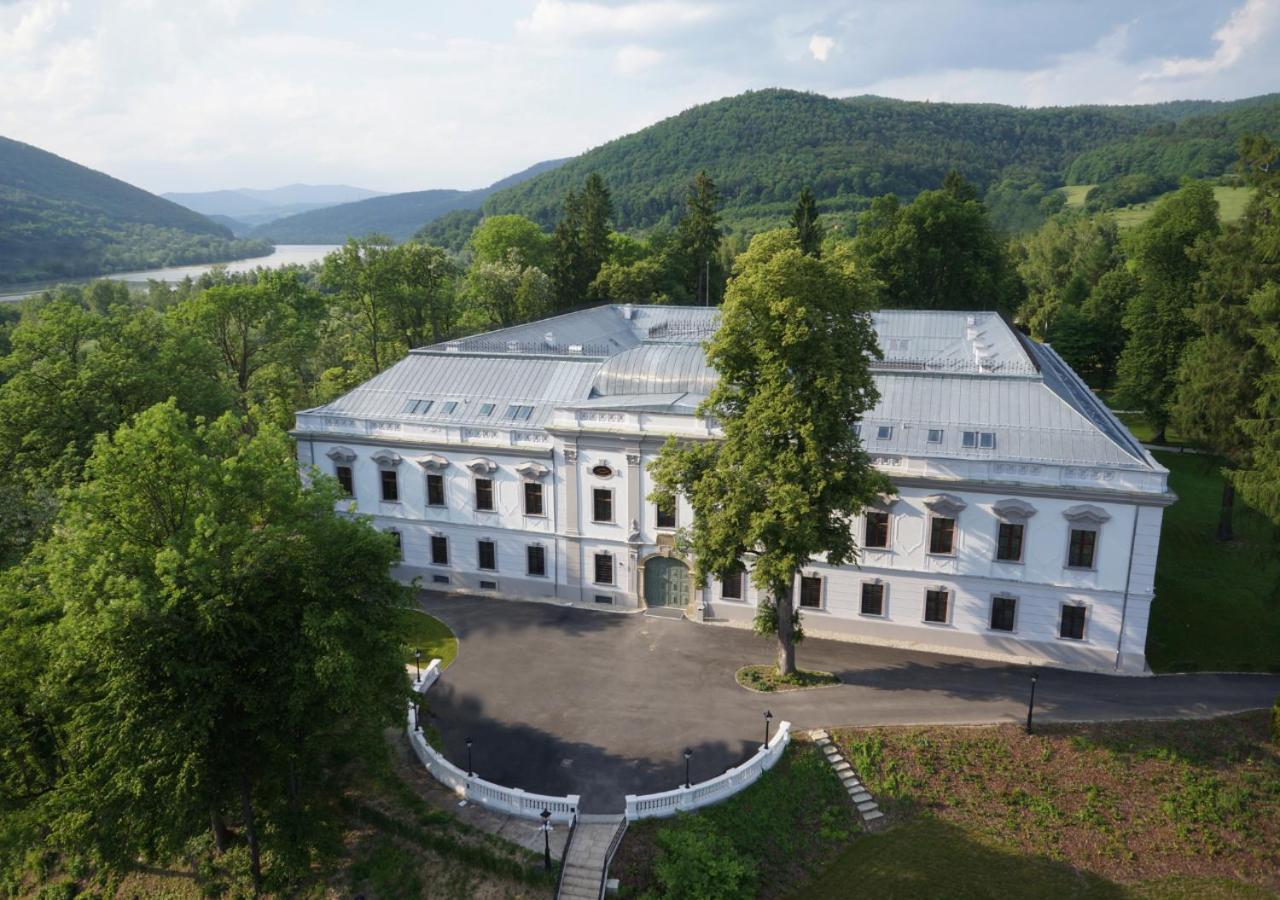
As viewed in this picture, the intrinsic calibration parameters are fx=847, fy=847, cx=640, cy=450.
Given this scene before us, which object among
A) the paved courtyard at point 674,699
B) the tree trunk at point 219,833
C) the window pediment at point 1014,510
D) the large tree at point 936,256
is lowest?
the tree trunk at point 219,833

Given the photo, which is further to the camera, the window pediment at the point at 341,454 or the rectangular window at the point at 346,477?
the rectangular window at the point at 346,477

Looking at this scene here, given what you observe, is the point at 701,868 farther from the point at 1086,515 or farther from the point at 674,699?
the point at 1086,515

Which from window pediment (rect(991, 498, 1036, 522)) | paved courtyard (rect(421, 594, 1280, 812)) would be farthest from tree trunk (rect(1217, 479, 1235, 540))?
window pediment (rect(991, 498, 1036, 522))

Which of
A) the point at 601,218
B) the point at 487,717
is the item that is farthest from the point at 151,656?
the point at 601,218

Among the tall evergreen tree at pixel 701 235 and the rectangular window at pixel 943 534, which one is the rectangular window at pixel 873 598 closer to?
the rectangular window at pixel 943 534

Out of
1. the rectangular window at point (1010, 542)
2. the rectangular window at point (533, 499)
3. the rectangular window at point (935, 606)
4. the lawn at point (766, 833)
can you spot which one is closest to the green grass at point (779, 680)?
the lawn at point (766, 833)

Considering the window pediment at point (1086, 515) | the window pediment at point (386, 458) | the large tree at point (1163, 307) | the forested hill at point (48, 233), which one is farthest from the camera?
the forested hill at point (48, 233)

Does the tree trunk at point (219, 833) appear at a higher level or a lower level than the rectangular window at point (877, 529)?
lower
